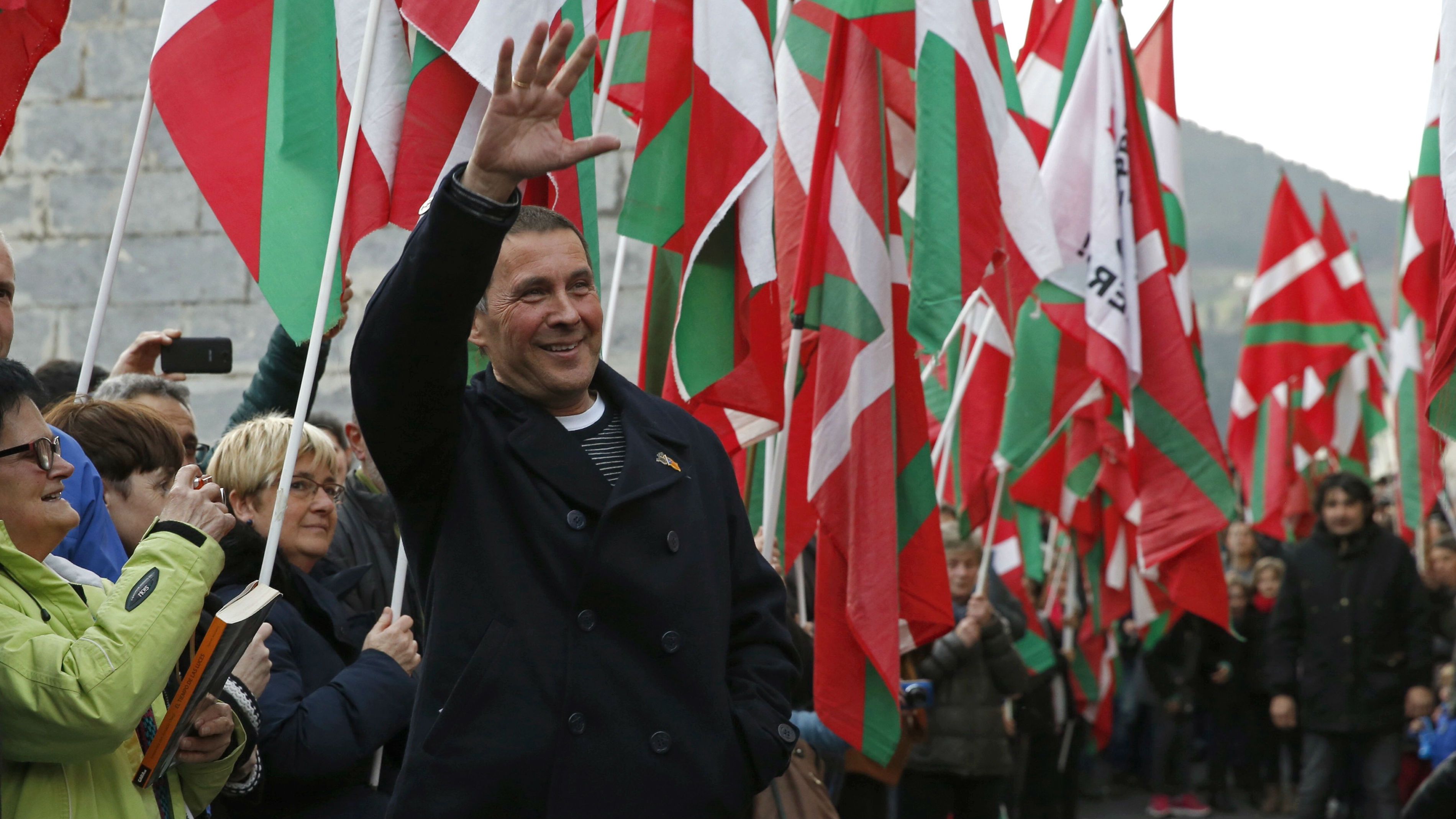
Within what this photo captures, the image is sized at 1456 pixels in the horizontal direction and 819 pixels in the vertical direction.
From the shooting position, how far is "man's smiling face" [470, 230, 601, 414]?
2.27 meters

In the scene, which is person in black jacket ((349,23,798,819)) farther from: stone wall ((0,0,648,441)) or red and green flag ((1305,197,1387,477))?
red and green flag ((1305,197,1387,477))

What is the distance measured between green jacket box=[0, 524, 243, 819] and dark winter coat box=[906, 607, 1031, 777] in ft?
14.1

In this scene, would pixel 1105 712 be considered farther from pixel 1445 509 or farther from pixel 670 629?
pixel 670 629

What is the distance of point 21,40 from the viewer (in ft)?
10.4

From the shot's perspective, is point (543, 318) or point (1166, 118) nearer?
point (543, 318)

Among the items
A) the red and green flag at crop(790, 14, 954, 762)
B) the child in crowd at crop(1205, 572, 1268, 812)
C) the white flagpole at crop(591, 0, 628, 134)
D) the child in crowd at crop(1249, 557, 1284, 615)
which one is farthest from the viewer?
the child in crowd at crop(1249, 557, 1284, 615)

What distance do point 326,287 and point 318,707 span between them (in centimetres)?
88

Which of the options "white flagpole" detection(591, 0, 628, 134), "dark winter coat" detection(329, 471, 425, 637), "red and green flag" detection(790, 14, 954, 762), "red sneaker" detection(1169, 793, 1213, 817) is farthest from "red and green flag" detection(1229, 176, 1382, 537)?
"dark winter coat" detection(329, 471, 425, 637)

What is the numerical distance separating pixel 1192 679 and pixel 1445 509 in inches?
74.8

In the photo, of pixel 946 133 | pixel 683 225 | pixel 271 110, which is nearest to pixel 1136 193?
pixel 946 133

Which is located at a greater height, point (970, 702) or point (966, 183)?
point (966, 183)

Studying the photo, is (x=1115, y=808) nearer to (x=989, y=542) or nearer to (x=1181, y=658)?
(x=1181, y=658)

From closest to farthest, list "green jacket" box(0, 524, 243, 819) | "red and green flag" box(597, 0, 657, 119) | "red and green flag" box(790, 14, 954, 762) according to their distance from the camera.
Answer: "green jacket" box(0, 524, 243, 819), "red and green flag" box(790, 14, 954, 762), "red and green flag" box(597, 0, 657, 119)

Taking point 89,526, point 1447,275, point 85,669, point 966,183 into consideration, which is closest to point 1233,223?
point 966,183
